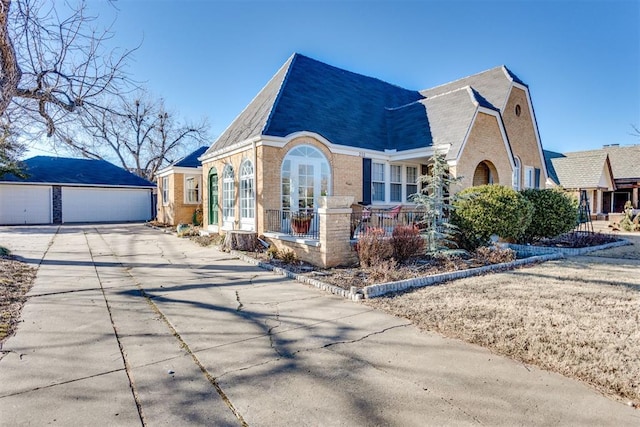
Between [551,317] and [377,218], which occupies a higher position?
[377,218]

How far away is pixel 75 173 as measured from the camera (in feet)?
90.9

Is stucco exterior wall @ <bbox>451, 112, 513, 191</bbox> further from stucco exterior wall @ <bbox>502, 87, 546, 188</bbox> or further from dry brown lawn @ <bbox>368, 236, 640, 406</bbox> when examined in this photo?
dry brown lawn @ <bbox>368, 236, 640, 406</bbox>

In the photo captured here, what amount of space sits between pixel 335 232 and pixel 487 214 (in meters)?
4.52

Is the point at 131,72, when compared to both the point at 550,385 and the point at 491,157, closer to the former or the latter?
the point at 550,385

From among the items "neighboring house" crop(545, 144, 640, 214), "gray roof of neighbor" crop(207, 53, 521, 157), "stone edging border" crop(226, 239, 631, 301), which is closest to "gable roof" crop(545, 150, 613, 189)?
"neighboring house" crop(545, 144, 640, 214)

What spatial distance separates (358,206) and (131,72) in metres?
8.15

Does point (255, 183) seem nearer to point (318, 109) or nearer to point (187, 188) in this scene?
point (318, 109)

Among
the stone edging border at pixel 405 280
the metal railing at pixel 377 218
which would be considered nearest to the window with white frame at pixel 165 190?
the stone edging border at pixel 405 280

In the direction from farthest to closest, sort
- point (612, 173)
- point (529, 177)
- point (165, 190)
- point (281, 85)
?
1. point (612, 173)
2. point (165, 190)
3. point (529, 177)
4. point (281, 85)

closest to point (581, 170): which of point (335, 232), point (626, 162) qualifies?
point (626, 162)

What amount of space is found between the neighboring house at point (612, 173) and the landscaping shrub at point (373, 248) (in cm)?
2442

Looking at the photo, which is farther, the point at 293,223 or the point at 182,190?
the point at 182,190

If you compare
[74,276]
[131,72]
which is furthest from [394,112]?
[74,276]

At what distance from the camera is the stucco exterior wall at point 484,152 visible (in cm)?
1242
